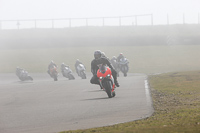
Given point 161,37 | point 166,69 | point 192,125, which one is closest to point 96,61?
point 192,125

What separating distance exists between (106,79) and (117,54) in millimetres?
39242

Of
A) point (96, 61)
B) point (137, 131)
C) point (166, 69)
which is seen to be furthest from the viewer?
point (166, 69)

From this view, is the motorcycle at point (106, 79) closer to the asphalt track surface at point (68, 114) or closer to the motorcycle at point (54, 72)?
the asphalt track surface at point (68, 114)

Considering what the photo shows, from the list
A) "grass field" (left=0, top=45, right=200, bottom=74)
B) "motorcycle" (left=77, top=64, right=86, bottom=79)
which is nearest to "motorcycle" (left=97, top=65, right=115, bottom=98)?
"motorcycle" (left=77, top=64, right=86, bottom=79)

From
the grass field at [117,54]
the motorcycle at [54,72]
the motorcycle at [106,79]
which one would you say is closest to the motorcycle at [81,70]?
the motorcycle at [54,72]

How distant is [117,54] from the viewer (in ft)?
181

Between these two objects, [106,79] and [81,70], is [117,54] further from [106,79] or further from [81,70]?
[106,79]

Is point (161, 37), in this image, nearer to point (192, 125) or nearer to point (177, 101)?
point (177, 101)

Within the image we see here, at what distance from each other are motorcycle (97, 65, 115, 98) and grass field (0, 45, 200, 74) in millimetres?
29418

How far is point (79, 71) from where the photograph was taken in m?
32.5

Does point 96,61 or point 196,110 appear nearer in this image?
point 196,110

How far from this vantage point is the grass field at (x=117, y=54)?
4906cm

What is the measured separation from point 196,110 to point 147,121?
5.57 ft

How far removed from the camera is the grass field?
161 feet
